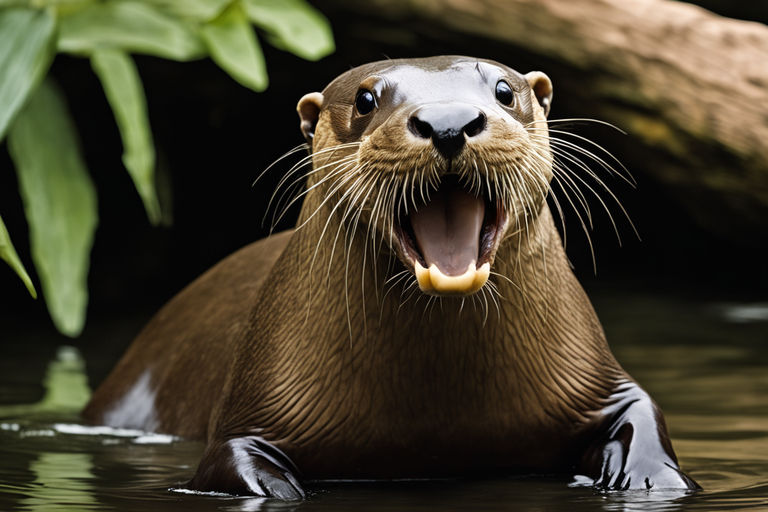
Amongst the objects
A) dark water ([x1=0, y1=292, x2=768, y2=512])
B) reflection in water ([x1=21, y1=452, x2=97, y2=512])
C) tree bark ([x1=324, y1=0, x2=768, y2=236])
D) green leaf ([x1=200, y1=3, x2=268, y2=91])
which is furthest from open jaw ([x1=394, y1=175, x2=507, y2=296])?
green leaf ([x1=200, y1=3, x2=268, y2=91])

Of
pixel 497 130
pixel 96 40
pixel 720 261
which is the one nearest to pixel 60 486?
pixel 497 130

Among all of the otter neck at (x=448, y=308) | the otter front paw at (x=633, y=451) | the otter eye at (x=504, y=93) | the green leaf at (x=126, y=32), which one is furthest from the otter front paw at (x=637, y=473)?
the green leaf at (x=126, y=32)

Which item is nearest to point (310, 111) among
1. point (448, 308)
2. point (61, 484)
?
point (448, 308)

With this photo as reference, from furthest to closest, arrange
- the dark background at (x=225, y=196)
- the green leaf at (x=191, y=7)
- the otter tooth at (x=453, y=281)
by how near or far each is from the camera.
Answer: the dark background at (x=225, y=196)
the green leaf at (x=191, y=7)
the otter tooth at (x=453, y=281)

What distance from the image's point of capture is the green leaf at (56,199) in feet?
18.2

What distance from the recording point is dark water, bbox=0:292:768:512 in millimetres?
2945

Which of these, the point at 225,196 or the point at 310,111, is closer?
the point at 310,111

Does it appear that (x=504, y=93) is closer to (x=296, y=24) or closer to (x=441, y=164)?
(x=441, y=164)

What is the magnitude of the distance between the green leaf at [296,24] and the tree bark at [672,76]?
505mm

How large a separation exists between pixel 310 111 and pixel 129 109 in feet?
7.97

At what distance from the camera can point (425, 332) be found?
3166 millimetres

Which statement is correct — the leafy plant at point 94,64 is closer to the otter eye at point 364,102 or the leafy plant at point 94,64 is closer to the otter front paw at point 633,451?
the otter eye at point 364,102

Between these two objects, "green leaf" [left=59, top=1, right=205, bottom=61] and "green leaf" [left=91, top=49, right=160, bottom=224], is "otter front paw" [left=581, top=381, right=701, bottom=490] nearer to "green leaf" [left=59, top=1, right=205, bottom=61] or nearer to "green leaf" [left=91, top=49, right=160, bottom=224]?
"green leaf" [left=91, top=49, right=160, bottom=224]

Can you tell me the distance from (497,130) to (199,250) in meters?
5.92
